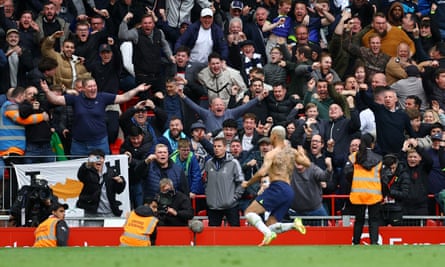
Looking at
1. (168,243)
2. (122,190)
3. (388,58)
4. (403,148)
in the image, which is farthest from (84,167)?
(388,58)

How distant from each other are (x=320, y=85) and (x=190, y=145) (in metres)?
2.76

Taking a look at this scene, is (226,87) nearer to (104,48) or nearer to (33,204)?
(104,48)

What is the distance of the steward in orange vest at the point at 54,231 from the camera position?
58.0ft

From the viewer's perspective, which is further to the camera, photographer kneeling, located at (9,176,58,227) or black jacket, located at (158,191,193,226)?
photographer kneeling, located at (9,176,58,227)

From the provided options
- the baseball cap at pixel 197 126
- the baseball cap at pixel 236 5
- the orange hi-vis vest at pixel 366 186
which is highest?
the baseball cap at pixel 236 5

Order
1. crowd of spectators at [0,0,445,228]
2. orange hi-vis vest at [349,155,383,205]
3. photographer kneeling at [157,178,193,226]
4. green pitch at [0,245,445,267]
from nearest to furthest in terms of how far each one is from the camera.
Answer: green pitch at [0,245,445,267]
orange hi-vis vest at [349,155,383,205]
photographer kneeling at [157,178,193,226]
crowd of spectators at [0,0,445,228]

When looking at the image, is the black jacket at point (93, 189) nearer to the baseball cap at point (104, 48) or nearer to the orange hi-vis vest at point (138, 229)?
the orange hi-vis vest at point (138, 229)

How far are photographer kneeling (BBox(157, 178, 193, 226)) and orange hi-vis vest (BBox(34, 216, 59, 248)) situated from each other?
6.22ft

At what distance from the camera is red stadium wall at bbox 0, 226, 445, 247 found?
18734 mm

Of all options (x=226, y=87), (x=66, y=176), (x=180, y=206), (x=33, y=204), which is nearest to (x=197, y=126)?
(x=226, y=87)

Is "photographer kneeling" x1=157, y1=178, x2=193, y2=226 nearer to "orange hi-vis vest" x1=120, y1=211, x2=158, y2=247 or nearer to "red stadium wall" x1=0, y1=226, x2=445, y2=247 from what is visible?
"red stadium wall" x1=0, y1=226, x2=445, y2=247

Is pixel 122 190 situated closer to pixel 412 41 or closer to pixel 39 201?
pixel 39 201

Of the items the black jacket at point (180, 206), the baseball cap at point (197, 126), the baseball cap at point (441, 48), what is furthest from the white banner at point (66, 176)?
the baseball cap at point (441, 48)

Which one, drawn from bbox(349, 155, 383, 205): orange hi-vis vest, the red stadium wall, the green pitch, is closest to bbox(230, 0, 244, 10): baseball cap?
the red stadium wall
